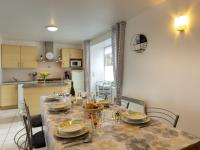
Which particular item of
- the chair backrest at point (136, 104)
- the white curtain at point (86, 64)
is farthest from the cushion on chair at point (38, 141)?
the white curtain at point (86, 64)

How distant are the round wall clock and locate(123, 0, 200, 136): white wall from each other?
9cm

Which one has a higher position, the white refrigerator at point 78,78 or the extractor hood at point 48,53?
the extractor hood at point 48,53

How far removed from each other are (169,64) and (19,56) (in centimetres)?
498

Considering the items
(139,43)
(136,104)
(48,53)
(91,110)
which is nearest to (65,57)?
(48,53)

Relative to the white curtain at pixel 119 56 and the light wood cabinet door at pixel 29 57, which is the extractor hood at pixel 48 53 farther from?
the white curtain at pixel 119 56

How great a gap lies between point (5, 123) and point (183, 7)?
14.6ft

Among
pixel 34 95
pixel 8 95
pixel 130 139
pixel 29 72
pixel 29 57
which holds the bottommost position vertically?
pixel 8 95

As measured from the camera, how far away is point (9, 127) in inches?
146

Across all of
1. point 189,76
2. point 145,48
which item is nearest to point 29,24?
point 145,48

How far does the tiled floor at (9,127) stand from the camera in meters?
2.88

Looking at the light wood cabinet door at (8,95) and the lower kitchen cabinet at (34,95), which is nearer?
the lower kitchen cabinet at (34,95)

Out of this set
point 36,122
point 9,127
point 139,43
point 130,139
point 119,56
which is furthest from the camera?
point 119,56

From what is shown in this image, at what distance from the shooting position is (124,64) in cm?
383

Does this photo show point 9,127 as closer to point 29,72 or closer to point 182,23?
point 29,72
